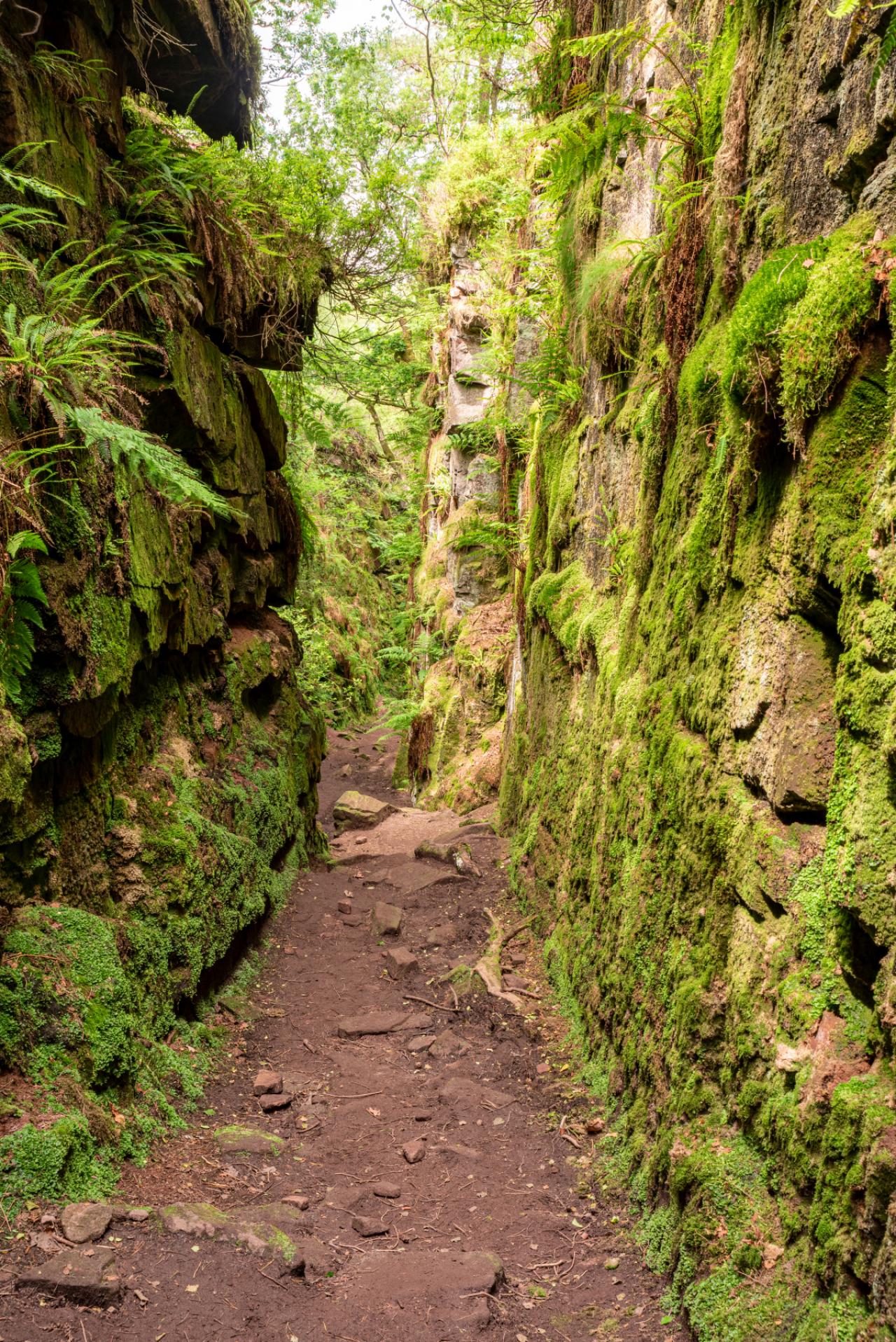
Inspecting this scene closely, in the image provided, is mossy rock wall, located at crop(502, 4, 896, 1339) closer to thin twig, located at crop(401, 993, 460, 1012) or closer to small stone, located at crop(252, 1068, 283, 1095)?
thin twig, located at crop(401, 993, 460, 1012)

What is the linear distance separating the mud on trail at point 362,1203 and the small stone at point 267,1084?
0.01m

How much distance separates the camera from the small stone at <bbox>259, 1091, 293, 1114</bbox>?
5.56m

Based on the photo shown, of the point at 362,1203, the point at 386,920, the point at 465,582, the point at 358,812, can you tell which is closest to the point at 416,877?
the point at 386,920

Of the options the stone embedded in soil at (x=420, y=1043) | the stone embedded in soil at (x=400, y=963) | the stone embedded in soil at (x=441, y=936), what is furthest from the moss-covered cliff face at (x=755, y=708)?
the stone embedded in soil at (x=441, y=936)

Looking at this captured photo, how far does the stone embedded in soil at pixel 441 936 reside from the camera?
8.55 m

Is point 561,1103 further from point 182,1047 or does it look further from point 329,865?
point 329,865

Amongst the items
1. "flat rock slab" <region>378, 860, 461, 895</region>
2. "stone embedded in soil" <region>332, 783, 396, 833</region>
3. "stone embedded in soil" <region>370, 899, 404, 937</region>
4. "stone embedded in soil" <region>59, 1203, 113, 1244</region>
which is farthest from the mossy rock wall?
"stone embedded in soil" <region>332, 783, 396, 833</region>

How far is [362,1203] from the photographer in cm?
460

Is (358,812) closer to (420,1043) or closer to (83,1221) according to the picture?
(420,1043)

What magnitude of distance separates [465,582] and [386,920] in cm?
947

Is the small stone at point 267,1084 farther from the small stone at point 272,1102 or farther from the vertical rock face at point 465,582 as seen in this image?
the vertical rock face at point 465,582

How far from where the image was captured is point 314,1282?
12.3 ft

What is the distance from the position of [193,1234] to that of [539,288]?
1140 centimetres

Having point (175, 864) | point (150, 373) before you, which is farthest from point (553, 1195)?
point (150, 373)
